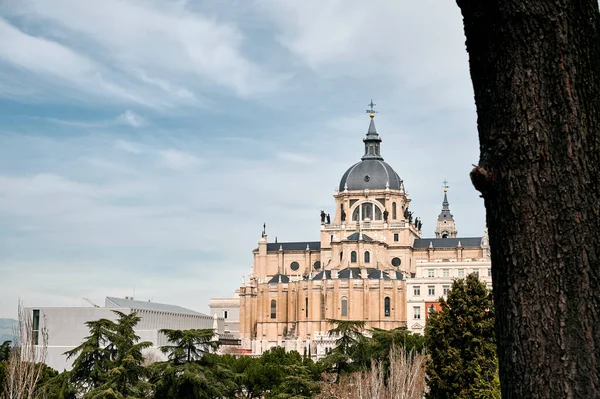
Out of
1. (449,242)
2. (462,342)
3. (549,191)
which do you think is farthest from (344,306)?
(549,191)

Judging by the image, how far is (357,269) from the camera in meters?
91.6

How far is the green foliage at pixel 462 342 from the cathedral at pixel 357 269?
161 ft

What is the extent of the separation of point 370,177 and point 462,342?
71629mm

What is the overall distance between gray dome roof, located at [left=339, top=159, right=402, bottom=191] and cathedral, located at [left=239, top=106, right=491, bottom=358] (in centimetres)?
12

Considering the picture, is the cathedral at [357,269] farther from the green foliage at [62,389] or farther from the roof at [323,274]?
the green foliage at [62,389]

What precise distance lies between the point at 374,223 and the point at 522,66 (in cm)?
9436

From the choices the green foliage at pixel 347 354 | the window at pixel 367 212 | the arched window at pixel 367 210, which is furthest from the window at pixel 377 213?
the green foliage at pixel 347 354

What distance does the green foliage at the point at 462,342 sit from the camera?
29.4m

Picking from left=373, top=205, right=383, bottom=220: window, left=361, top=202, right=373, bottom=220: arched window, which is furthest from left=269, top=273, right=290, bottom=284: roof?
left=373, top=205, right=383, bottom=220: window

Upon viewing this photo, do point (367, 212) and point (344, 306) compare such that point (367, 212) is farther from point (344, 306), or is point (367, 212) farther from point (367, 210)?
point (344, 306)

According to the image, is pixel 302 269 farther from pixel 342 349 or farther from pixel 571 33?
pixel 571 33

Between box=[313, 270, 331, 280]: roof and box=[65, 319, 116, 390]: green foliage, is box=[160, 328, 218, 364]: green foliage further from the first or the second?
box=[313, 270, 331, 280]: roof

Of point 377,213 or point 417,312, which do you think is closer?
point 417,312

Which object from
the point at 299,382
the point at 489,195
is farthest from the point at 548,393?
the point at 299,382
